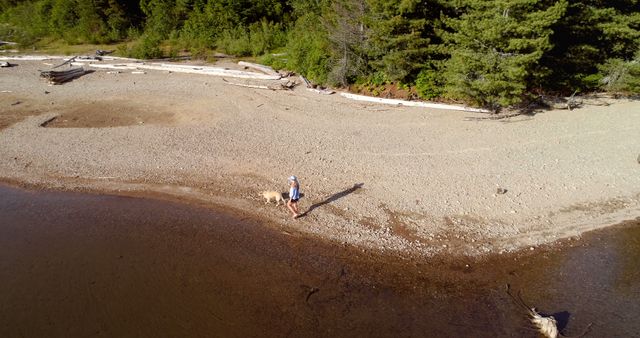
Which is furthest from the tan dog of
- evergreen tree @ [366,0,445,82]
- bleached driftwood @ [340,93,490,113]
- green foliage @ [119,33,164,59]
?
green foliage @ [119,33,164,59]

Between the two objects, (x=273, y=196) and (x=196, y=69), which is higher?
(x=196, y=69)

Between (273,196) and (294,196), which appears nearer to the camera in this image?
(294,196)

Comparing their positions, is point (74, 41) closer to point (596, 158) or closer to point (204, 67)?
point (204, 67)

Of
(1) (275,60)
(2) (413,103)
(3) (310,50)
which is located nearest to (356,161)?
(2) (413,103)

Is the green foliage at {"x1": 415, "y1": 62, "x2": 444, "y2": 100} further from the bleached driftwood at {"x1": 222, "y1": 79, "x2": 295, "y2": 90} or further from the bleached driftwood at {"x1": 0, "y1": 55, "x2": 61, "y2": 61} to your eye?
the bleached driftwood at {"x1": 0, "y1": 55, "x2": 61, "y2": 61}

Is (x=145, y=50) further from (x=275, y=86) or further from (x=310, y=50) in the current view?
(x=310, y=50)

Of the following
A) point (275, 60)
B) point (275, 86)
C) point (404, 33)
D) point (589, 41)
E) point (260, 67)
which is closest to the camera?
point (404, 33)
